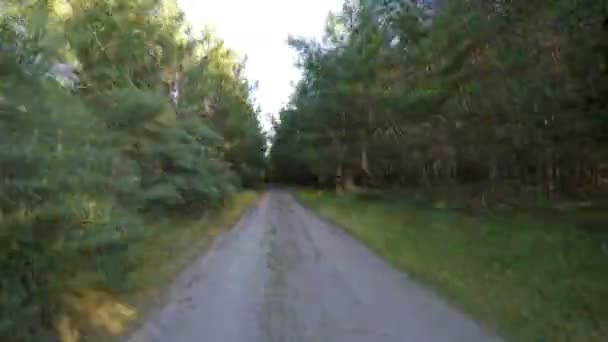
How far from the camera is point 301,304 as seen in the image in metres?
7.09

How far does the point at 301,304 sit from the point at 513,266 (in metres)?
4.89

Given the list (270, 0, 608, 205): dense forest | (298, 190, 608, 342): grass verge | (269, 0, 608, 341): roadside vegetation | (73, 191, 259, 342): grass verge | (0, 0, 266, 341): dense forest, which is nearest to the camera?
(0, 0, 266, 341): dense forest

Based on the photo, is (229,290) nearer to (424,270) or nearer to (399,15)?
(424,270)

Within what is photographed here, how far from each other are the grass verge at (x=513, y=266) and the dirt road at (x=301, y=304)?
528 mm

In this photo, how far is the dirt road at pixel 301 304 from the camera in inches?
225

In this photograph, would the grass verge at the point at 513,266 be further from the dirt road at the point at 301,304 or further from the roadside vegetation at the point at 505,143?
→ the dirt road at the point at 301,304

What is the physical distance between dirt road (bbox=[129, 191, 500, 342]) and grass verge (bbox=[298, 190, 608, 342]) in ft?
1.73

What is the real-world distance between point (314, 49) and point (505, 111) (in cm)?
2180

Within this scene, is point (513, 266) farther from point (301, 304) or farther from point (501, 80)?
point (501, 80)

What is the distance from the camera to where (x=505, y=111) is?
45.5 ft

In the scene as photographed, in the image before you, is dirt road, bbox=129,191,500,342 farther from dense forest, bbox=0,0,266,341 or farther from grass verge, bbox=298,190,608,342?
dense forest, bbox=0,0,266,341

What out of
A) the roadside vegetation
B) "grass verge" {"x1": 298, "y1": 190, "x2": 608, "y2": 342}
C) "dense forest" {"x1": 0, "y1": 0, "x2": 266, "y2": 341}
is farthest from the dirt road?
"dense forest" {"x1": 0, "y1": 0, "x2": 266, "y2": 341}

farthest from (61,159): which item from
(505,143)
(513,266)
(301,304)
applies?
(505,143)

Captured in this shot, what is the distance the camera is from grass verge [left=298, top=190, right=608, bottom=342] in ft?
A: 20.1
